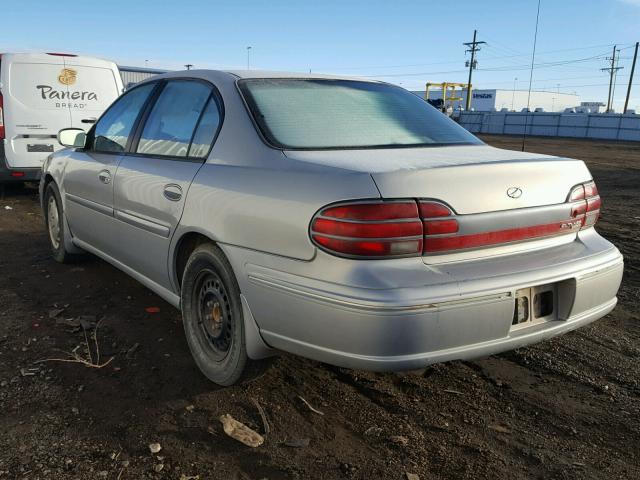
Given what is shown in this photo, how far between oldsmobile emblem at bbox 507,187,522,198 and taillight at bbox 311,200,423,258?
51 cm

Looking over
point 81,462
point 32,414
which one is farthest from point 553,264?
point 32,414

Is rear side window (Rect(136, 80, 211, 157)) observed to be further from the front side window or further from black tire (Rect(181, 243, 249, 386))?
black tire (Rect(181, 243, 249, 386))

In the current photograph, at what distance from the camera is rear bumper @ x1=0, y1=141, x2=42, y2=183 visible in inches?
334

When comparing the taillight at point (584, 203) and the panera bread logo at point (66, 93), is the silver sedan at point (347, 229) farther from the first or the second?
the panera bread logo at point (66, 93)

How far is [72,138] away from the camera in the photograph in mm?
4836

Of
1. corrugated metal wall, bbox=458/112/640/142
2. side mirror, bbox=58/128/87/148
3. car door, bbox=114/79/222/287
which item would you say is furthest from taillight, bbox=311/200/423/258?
corrugated metal wall, bbox=458/112/640/142

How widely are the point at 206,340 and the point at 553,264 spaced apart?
1850 millimetres

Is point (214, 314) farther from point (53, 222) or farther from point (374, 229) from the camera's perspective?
point (53, 222)

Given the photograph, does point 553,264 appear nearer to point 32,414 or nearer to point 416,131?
point 416,131

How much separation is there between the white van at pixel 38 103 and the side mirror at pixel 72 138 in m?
4.30

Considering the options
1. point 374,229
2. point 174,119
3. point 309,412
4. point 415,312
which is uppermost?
point 174,119

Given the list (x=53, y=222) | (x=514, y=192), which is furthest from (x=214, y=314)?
(x=53, y=222)

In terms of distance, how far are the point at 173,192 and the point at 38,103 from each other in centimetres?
664

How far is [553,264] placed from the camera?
102 inches
